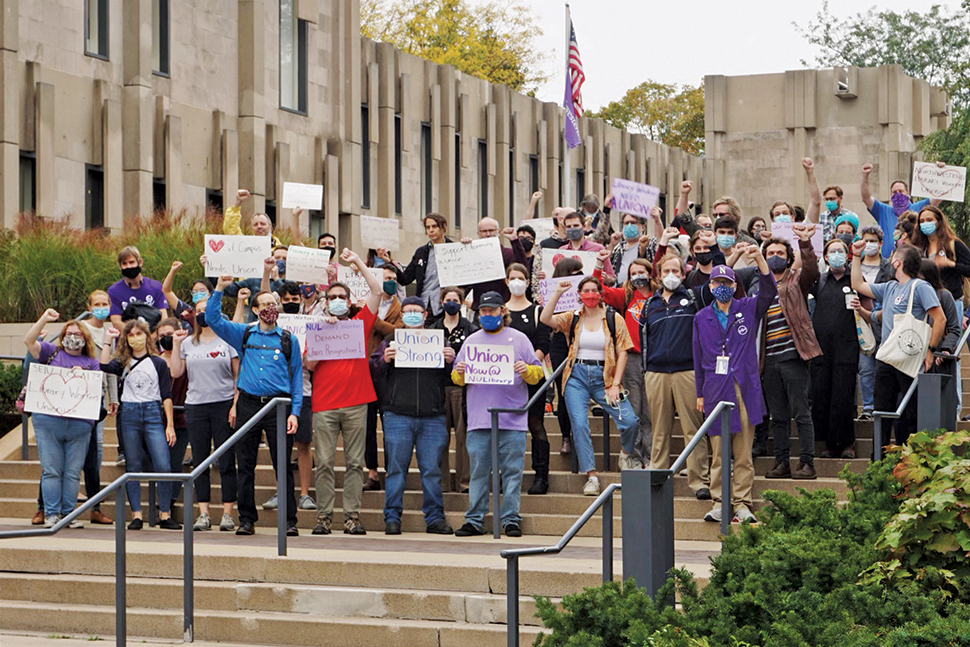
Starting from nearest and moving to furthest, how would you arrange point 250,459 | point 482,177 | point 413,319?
point 250,459, point 413,319, point 482,177

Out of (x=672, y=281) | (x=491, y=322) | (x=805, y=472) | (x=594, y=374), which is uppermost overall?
(x=672, y=281)

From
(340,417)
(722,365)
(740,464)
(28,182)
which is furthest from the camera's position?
(28,182)

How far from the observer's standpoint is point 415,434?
14.2 m

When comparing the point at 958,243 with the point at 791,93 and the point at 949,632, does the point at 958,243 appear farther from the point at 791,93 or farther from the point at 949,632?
the point at 791,93

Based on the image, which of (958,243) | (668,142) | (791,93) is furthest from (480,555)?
(668,142)

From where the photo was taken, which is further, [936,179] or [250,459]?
[936,179]

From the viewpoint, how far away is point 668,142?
255 ft

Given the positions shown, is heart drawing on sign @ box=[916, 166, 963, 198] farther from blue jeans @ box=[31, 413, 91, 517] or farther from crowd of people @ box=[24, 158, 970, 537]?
blue jeans @ box=[31, 413, 91, 517]

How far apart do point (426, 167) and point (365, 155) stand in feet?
10.1

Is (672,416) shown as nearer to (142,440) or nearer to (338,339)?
(338,339)

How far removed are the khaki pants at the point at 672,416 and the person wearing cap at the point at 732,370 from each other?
0.94ft

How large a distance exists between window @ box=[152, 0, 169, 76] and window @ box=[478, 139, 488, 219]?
48.4 ft

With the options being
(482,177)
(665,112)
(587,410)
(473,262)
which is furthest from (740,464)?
(665,112)

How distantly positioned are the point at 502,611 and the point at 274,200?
82.1ft
